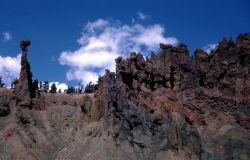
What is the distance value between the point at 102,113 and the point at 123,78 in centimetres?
1046

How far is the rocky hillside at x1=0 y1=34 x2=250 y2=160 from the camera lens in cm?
10156

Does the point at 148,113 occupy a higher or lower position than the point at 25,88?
lower

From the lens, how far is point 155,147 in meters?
102

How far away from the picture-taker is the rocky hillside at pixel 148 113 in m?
102

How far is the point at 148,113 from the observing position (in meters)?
109

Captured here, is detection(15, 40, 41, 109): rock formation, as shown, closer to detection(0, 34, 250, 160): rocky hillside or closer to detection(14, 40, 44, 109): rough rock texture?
detection(14, 40, 44, 109): rough rock texture

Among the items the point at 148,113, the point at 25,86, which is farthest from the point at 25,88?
the point at 148,113

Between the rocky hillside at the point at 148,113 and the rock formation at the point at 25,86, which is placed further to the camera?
the rock formation at the point at 25,86

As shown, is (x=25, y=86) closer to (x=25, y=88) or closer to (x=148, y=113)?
(x=25, y=88)

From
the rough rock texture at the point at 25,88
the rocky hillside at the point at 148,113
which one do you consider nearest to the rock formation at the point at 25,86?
the rough rock texture at the point at 25,88

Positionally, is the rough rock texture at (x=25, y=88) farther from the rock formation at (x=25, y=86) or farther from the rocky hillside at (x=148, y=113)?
the rocky hillside at (x=148, y=113)

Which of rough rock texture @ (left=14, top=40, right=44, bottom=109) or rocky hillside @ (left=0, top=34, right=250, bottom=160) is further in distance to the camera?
rough rock texture @ (left=14, top=40, right=44, bottom=109)

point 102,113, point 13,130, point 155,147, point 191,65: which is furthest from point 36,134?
point 191,65

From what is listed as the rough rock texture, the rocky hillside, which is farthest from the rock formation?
the rocky hillside
